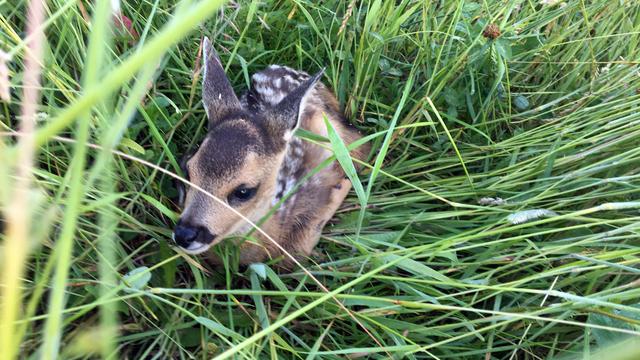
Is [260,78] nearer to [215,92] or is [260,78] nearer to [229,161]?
[215,92]

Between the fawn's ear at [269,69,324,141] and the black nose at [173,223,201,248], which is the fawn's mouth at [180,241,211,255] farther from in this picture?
the fawn's ear at [269,69,324,141]

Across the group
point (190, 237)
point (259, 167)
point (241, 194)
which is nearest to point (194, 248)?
point (190, 237)

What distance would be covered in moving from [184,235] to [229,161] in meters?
0.31

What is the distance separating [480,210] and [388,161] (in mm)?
610

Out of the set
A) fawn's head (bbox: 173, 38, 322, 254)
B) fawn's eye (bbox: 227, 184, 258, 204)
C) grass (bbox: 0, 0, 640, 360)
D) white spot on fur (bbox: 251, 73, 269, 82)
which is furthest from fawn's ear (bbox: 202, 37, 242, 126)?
white spot on fur (bbox: 251, 73, 269, 82)

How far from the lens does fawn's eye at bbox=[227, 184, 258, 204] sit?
6.67 ft

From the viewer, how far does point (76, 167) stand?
715mm

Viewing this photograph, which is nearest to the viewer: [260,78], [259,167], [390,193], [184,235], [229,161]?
[184,235]

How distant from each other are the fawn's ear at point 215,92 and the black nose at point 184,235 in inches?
18.9

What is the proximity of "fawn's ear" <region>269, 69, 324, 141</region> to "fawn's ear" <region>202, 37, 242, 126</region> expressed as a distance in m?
0.18

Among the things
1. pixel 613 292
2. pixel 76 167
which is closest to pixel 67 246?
pixel 76 167

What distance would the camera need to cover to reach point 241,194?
6.77ft

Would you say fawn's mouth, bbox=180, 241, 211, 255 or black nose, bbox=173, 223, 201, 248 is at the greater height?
black nose, bbox=173, 223, 201, 248

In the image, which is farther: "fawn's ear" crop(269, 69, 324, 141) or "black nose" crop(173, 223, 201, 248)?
"fawn's ear" crop(269, 69, 324, 141)
